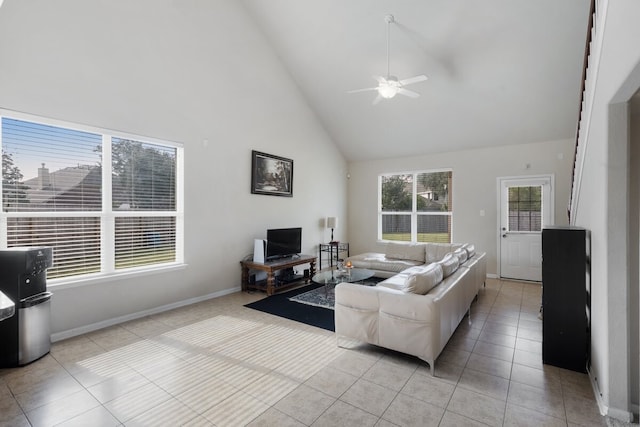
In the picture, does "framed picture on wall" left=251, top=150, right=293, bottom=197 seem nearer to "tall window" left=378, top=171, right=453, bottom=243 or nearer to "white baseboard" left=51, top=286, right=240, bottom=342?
"white baseboard" left=51, top=286, right=240, bottom=342

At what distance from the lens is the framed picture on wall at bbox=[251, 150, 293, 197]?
522cm

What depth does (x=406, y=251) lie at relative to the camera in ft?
18.8

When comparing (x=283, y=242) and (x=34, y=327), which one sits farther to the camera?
(x=283, y=242)

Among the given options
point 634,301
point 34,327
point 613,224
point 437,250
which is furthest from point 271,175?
point 634,301

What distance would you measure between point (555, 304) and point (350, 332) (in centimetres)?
179

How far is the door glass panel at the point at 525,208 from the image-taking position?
571 centimetres

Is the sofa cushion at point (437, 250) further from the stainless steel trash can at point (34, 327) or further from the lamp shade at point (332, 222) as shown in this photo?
the stainless steel trash can at point (34, 327)

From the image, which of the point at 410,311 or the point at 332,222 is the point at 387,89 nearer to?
the point at 410,311

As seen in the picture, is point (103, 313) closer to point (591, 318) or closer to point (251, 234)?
point (251, 234)

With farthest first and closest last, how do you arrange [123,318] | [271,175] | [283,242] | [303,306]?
[271,175] → [283,242] → [303,306] → [123,318]

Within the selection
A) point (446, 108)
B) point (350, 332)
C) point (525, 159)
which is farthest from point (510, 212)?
point (350, 332)

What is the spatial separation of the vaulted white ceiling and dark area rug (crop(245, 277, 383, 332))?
371 centimetres

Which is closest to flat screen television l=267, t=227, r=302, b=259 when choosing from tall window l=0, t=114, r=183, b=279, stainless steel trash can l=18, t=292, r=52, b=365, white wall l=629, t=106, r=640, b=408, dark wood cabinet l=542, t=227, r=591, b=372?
tall window l=0, t=114, r=183, b=279

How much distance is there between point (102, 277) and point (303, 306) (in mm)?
2453
